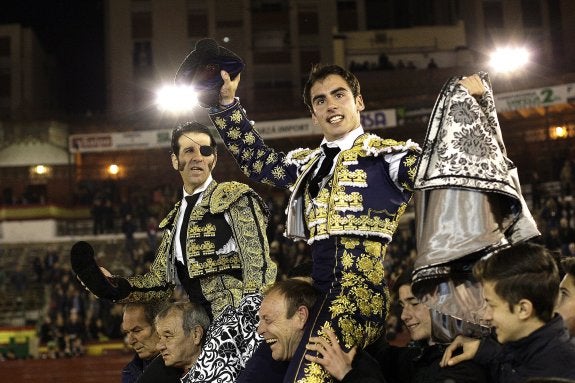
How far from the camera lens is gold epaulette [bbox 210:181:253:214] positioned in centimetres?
409

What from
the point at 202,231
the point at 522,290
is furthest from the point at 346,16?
the point at 522,290

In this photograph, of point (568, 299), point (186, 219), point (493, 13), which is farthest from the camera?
point (493, 13)

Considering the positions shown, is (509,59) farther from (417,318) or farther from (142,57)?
(417,318)

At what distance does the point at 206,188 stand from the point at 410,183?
58.9 inches

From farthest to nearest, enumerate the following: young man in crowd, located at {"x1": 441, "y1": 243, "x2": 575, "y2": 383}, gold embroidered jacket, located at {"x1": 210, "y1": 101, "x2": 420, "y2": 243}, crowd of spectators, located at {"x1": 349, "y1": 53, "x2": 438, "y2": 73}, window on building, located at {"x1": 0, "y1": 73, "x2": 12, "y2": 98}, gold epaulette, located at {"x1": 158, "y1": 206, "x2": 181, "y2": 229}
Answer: window on building, located at {"x1": 0, "y1": 73, "x2": 12, "y2": 98}
crowd of spectators, located at {"x1": 349, "y1": 53, "x2": 438, "y2": 73}
gold epaulette, located at {"x1": 158, "y1": 206, "x2": 181, "y2": 229}
gold embroidered jacket, located at {"x1": 210, "y1": 101, "x2": 420, "y2": 243}
young man in crowd, located at {"x1": 441, "y1": 243, "x2": 575, "y2": 383}

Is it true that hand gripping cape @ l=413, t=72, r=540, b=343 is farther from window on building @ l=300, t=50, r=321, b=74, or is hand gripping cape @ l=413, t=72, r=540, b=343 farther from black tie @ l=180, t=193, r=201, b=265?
window on building @ l=300, t=50, r=321, b=74

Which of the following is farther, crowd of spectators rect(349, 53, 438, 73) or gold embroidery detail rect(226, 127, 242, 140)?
crowd of spectators rect(349, 53, 438, 73)

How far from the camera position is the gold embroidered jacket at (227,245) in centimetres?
391

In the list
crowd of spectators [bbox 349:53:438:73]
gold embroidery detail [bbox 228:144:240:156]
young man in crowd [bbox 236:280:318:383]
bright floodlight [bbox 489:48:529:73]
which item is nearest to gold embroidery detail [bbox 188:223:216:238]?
gold embroidery detail [bbox 228:144:240:156]

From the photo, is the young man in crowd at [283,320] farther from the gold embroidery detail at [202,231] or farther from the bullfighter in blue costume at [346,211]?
the gold embroidery detail at [202,231]

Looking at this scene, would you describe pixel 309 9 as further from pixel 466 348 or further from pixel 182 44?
pixel 466 348

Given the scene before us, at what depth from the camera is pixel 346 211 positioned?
3.04m

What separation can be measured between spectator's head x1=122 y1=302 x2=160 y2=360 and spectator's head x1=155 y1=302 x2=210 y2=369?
60 cm

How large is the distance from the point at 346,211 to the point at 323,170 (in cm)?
25
